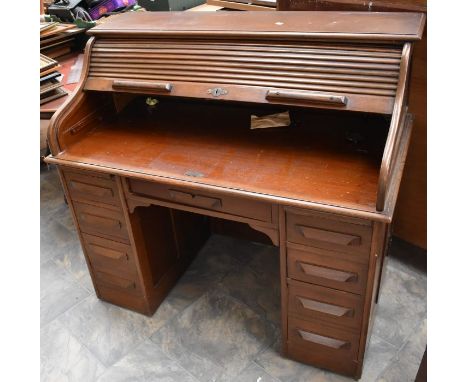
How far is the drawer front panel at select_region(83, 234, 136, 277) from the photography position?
215 cm

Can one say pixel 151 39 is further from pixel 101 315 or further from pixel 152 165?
pixel 101 315

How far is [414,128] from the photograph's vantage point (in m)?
2.20

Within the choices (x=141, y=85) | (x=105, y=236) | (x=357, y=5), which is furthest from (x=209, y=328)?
(x=357, y=5)

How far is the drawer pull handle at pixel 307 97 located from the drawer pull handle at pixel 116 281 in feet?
3.87

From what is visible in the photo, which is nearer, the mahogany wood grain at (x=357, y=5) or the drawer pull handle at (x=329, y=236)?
the drawer pull handle at (x=329, y=236)

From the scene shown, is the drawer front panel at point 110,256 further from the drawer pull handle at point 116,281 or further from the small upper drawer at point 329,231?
the small upper drawer at point 329,231

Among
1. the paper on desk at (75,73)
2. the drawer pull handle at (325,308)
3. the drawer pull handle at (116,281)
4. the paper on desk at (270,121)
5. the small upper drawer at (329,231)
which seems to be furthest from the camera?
the paper on desk at (75,73)

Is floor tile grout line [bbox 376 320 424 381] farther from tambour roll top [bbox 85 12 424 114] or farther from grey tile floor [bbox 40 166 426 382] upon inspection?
tambour roll top [bbox 85 12 424 114]

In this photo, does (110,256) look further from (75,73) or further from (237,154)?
(75,73)

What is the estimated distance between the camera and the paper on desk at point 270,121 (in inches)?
78.0

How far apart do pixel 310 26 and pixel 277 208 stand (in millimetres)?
691

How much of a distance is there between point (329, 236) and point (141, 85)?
3.13 ft

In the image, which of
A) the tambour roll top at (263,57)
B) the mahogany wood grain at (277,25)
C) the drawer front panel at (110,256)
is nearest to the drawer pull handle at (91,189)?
the drawer front panel at (110,256)

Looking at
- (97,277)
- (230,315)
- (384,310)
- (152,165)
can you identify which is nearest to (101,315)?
(97,277)
